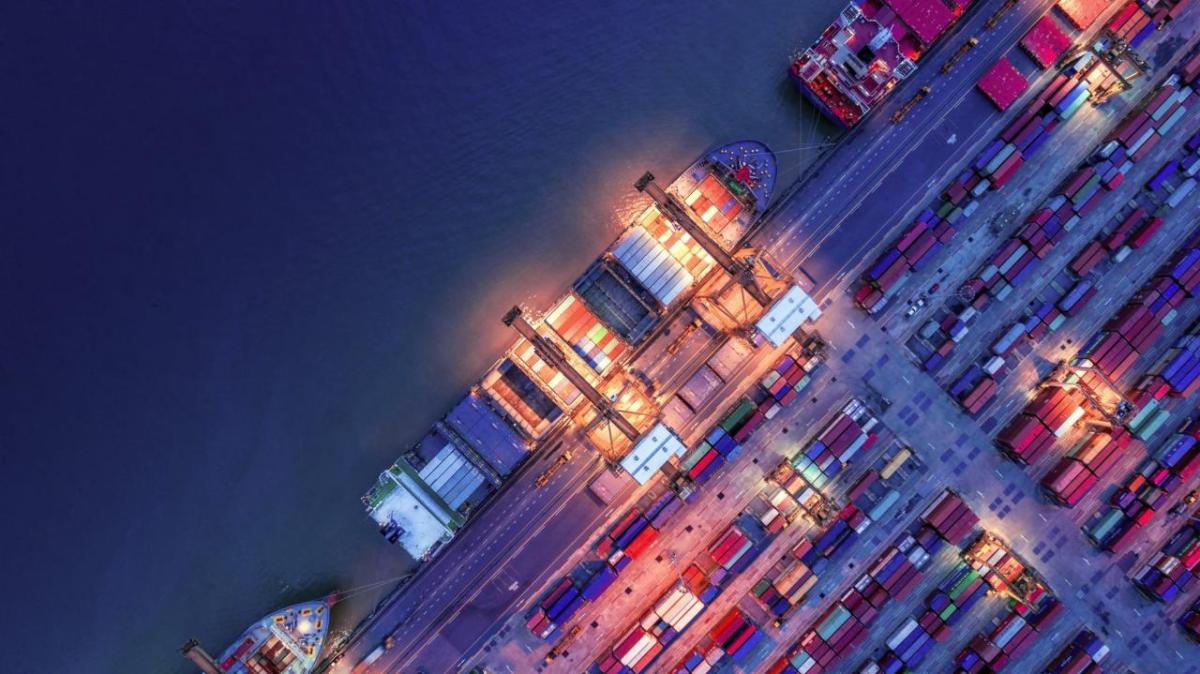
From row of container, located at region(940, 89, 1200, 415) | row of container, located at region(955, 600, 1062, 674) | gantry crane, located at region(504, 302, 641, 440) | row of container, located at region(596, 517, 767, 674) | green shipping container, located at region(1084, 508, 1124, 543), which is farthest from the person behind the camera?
row of container, located at region(940, 89, 1200, 415)

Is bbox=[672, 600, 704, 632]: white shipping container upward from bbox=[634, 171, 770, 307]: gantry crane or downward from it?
downward

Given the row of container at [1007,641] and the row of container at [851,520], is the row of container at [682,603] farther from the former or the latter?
the row of container at [1007,641]

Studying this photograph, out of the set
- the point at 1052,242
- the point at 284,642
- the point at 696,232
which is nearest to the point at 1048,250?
the point at 1052,242

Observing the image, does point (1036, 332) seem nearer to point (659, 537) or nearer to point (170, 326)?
point (659, 537)

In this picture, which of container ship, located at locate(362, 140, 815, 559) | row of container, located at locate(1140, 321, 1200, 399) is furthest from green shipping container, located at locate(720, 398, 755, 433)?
row of container, located at locate(1140, 321, 1200, 399)

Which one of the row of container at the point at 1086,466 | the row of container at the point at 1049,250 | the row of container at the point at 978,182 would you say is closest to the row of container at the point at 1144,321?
the row of container at the point at 1049,250

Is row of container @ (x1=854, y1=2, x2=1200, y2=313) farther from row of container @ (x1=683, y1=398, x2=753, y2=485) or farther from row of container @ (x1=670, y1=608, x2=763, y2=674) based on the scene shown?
row of container @ (x1=670, y1=608, x2=763, y2=674)

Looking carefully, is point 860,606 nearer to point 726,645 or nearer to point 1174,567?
point 726,645
